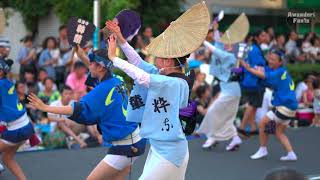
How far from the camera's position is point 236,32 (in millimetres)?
9547

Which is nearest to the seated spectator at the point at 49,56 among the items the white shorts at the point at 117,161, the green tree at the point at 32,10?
the green tree at the point at 32,10

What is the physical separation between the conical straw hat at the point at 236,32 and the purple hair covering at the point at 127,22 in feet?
14.4

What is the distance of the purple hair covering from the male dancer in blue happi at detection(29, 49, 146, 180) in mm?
323

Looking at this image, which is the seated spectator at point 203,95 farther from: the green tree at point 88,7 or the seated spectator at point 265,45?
the green tree at point 88,7

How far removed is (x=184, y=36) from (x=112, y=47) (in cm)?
56

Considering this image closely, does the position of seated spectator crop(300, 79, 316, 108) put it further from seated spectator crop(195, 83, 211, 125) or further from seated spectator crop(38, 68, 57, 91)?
seated spectator crop(38, 68, 57, 91)

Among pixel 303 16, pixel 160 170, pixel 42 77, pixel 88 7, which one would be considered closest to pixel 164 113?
pixel 160 170

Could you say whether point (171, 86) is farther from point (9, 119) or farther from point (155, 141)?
point (9, 119)

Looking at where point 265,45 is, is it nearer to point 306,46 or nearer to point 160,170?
point 306,46

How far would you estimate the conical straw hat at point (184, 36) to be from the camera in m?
4.50

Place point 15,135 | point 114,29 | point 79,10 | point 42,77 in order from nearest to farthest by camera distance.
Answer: point 114,29
point 15,135
point 42,77
point 79,10

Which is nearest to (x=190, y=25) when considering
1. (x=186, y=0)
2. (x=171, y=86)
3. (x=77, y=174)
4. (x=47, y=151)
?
(x=171, y=86)

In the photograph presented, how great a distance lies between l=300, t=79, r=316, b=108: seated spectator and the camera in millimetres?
12612

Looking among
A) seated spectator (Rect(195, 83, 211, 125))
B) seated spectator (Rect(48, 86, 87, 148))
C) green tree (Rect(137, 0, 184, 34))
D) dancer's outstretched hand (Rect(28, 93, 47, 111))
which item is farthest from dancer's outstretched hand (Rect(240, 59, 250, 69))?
green tree (Rect(137, 0, 184, 34))
